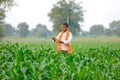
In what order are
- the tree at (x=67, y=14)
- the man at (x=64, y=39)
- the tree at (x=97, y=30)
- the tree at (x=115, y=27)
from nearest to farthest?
1. the man at (x=64, y=39)
2. the tree at (x=67, y=14)
3. the tree at (x=115, y=27)
4. the tree at (x=97, y=30)

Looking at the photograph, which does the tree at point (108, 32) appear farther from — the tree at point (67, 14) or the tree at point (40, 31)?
the tree at point (67, 14)

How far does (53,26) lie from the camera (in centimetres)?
8094

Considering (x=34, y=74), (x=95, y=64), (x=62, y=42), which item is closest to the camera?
(x=34, y=74)

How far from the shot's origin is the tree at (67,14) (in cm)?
7975

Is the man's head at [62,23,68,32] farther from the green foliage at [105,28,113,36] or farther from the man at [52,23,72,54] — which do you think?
the green foliage at [105,28,113,36]

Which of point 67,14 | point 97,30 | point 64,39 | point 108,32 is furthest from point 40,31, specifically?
point 64,39

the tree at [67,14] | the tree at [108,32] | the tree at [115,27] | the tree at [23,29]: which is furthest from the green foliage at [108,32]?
the tree at [67,14]

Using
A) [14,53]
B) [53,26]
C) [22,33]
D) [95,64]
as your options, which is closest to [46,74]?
[95,64]

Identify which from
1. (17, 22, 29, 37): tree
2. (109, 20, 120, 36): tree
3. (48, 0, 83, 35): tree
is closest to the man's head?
(48, 0, 83, 35): tree

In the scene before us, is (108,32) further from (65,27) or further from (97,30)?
(65,27)

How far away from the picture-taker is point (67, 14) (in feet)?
271

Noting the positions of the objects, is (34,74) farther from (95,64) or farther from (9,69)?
(95,64)

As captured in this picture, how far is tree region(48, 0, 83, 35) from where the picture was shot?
262ft

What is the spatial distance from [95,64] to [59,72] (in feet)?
6.23
